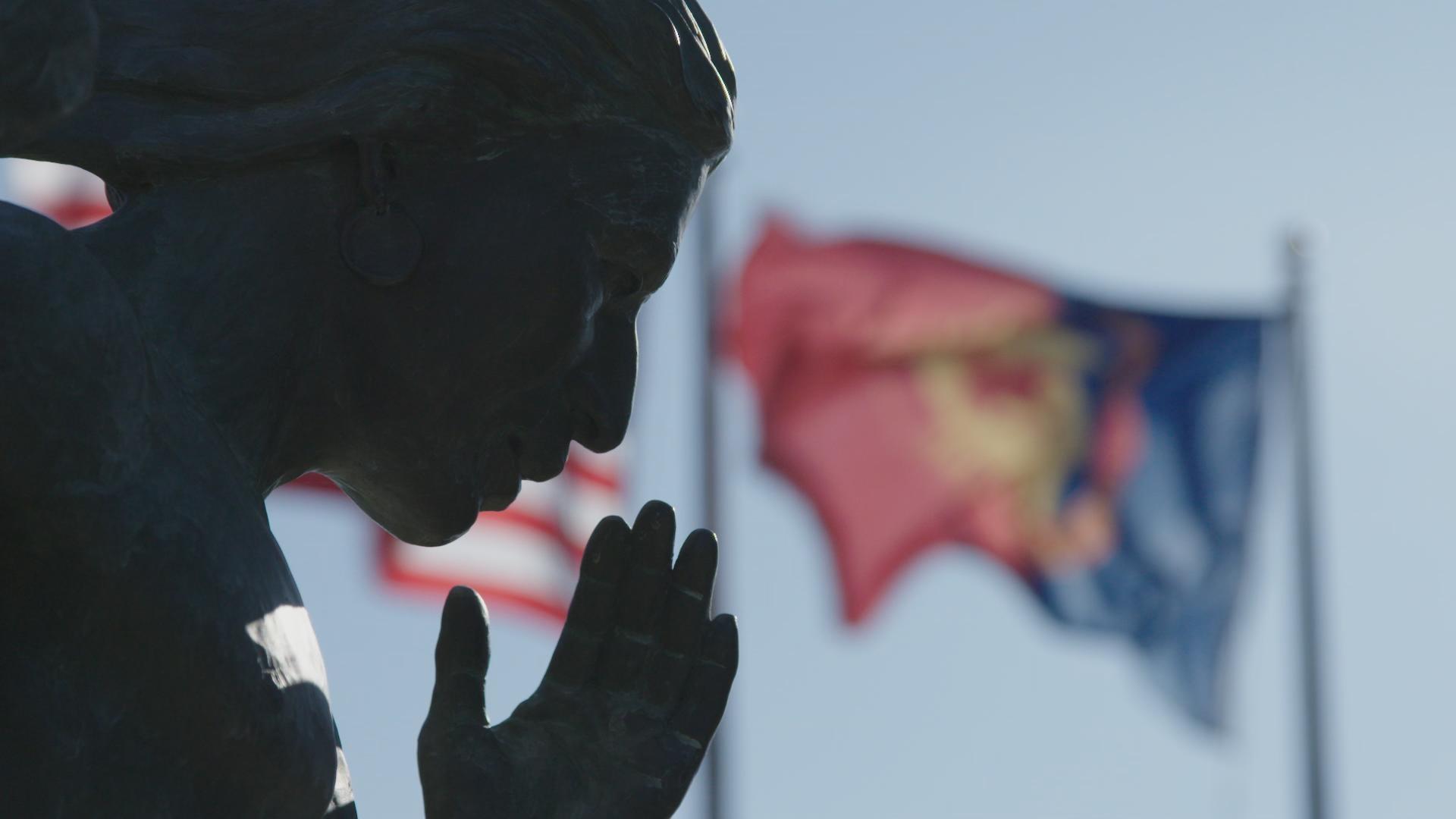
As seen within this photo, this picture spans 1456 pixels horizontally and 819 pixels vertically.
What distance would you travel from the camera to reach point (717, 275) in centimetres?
1345

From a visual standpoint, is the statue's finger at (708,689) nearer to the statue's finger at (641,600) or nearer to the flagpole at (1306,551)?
the statue's finger at (641,600)

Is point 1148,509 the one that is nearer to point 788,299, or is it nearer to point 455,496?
point 788,299

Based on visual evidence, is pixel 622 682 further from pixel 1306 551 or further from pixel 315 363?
pixel 1306 551

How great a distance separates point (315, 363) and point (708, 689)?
0.70m

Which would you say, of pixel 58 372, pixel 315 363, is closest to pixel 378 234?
pixel 315 363

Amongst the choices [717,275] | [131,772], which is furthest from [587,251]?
[717,275]

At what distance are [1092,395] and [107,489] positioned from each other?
508 inches

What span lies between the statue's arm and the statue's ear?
42cm

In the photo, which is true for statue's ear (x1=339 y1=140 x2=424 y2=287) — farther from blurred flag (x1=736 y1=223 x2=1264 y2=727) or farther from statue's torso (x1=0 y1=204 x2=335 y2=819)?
blurred flag (x1=736 y1=223 x2=1264 y2=727)

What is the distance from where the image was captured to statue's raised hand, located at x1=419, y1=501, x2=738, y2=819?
10.2ft

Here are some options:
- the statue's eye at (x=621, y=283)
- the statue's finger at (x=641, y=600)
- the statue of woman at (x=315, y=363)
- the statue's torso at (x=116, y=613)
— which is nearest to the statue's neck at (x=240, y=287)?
the statue of woman at (x=315, y=363)

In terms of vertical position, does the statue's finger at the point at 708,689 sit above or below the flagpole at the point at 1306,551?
below

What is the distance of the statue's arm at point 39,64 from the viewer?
2.58 m

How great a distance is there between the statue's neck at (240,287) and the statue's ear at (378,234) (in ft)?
0.09
